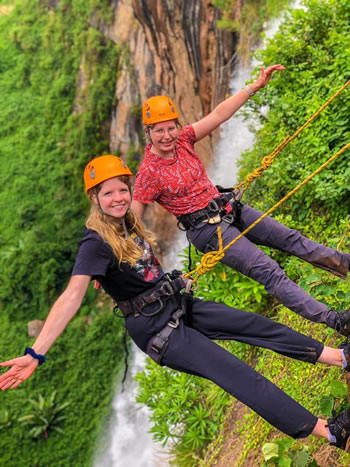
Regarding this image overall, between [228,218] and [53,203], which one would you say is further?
[53,203]

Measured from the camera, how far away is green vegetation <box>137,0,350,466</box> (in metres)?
4.15

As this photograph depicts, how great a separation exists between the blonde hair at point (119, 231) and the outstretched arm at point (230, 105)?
41.0 inches

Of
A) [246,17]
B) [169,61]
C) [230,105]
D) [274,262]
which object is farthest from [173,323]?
[169,61]

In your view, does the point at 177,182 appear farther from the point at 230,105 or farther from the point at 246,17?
the point at 246,17

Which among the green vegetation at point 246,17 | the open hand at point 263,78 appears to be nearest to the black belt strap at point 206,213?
the open hand at point 263,78

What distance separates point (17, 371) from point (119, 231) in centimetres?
105

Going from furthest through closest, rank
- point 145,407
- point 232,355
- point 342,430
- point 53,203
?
point 53,203, point 145,407, point 232,355, point 342,430

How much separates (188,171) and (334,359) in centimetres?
172

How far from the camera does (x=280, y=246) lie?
357 centimetres

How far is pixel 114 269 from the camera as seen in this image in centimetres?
278

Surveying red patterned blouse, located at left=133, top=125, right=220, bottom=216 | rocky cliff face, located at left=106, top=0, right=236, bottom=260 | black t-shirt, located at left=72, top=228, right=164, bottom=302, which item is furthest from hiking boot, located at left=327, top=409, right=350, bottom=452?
rocky cliff face, located at left=106, top=0, right=236, bottom=260

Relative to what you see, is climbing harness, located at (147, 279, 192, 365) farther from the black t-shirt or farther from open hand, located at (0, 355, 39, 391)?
open hand, located at (0, 355, 39, 391)

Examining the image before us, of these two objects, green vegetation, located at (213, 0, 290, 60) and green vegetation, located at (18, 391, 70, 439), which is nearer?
green vegetation, located at (213, 0, 290, 60)

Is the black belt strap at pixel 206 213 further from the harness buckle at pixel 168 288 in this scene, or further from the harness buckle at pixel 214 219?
the harness buckle at pixel 168 288
